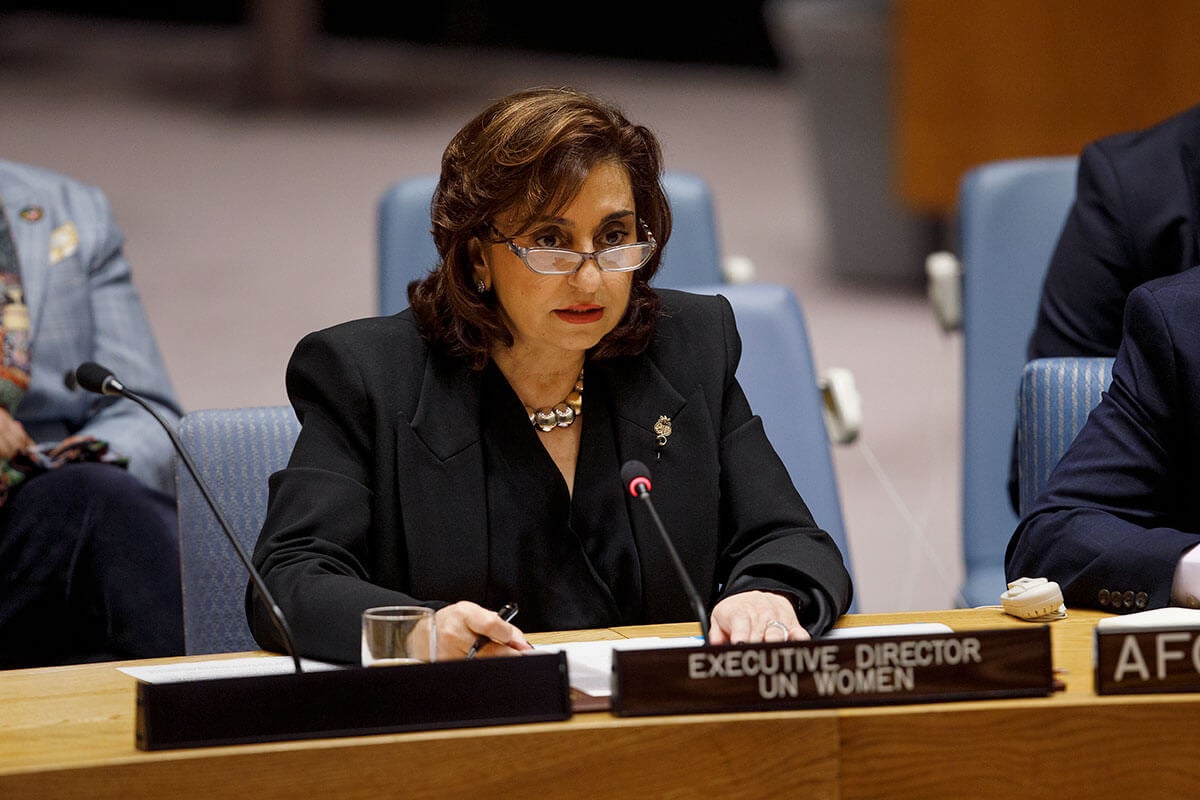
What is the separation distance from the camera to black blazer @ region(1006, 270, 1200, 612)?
1980 millimetres

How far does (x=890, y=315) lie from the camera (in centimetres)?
592

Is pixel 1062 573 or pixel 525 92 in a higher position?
pixel 525 92

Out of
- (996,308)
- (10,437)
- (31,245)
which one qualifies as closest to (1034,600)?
(996,308)

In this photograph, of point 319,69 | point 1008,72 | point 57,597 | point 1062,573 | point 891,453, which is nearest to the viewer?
point 1062,573

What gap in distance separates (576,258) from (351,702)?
2.17ft

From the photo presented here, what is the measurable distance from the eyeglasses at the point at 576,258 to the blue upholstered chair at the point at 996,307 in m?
1.12

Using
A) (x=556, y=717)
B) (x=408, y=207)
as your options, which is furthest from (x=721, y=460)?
(x=408, y=207)

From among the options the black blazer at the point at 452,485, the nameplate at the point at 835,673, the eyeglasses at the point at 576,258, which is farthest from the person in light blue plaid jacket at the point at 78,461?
the nameplate at the point at 835,673

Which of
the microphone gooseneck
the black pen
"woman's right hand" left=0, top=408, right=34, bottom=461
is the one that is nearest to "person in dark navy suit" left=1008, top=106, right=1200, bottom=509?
the black pen

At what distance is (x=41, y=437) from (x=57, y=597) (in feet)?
1.06

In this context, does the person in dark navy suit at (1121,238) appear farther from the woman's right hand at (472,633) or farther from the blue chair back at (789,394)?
the woman's right hand at (472,633)

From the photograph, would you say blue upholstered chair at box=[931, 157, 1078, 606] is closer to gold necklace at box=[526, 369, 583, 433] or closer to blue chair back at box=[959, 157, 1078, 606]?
blue chair back at box=[959, 157, 1078, 606]

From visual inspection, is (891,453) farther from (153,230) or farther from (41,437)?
(153,230)

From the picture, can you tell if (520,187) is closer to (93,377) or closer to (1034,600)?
(93,377)
